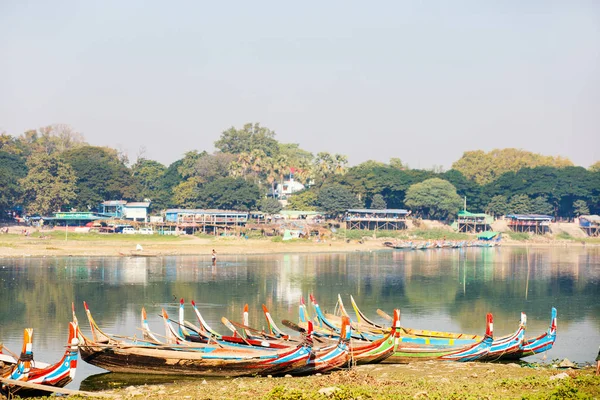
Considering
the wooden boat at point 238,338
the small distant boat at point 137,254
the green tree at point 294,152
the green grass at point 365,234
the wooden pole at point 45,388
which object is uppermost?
the green tree at point 294,152

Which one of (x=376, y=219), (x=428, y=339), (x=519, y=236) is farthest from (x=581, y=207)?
(x=428, y=339)

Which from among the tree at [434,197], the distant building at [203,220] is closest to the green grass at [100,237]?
the distant building at [203,220]

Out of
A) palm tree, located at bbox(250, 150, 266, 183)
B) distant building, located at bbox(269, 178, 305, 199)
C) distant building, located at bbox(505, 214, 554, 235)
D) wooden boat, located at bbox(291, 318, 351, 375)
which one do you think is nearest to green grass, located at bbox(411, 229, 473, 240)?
distant building, located at bbox(505, 214, 554, 235)

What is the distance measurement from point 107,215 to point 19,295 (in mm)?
53006

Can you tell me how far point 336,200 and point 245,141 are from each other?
3736 cm

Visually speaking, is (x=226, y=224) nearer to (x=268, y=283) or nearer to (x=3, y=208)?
(x=3, y=208)

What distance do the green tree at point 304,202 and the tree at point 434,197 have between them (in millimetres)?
12094

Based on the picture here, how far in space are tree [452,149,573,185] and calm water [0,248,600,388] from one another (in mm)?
57870

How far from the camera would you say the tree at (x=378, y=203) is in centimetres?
10138

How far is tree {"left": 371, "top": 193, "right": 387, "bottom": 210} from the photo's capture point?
101375mm

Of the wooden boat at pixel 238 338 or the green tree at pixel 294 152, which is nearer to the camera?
the wooden boat at pixel 238 338

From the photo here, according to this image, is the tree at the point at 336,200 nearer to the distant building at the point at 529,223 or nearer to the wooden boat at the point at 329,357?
the distant building at the point at 529,223

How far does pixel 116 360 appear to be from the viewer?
838 inches

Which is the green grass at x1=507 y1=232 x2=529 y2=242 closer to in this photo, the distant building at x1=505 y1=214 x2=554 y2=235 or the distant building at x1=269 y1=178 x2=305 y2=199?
the distant building at x1=505 y1=214 x2=554 y2=235
